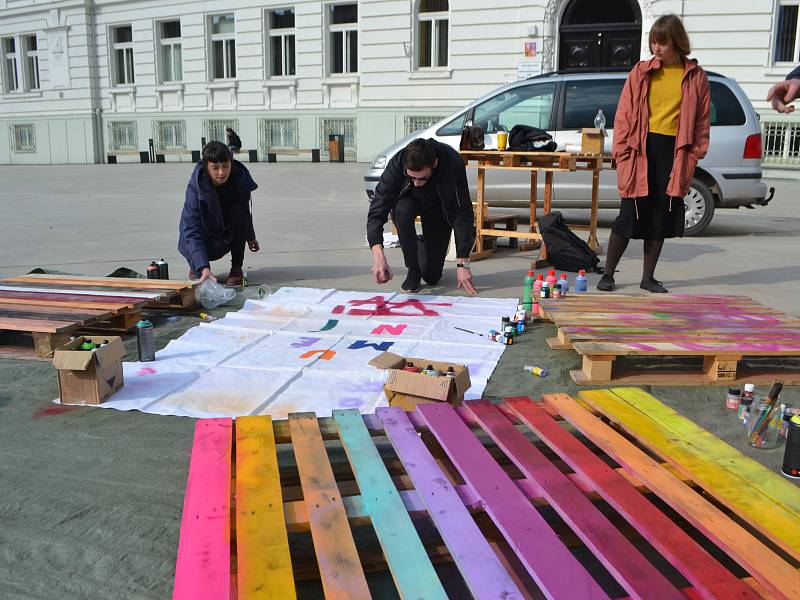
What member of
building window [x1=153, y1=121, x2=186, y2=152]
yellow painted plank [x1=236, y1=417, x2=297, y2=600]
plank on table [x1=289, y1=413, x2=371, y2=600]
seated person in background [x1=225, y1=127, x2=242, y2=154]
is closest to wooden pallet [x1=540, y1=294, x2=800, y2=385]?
plank on table [x1=289, y1=413, x2=371, y2=600]

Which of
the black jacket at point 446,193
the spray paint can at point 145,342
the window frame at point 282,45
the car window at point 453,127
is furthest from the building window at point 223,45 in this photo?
the spray paint can at point 145,342

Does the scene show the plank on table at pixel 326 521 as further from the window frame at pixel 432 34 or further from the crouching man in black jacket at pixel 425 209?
the window frame at pixel 432 34

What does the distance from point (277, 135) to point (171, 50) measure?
18.1 ft

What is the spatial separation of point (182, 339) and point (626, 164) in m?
3.35

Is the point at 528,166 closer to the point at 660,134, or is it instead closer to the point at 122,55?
the point at 660,134

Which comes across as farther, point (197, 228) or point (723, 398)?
point (197, 228)

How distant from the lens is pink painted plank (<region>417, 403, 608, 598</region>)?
6.07 ft

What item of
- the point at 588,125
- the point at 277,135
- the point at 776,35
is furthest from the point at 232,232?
the point at 277,135

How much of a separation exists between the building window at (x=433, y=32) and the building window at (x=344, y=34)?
268cm

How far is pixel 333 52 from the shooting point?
23094 mm

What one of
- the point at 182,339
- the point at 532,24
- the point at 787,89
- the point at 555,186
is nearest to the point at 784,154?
the point at 532,24

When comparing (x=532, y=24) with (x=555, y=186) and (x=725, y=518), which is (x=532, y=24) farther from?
(x=725, y=518)

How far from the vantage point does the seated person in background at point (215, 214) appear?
222 inches

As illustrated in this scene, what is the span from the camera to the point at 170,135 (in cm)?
2631
